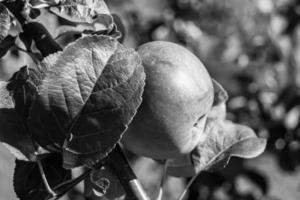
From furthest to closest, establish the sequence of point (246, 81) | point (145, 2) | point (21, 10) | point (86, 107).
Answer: point (145, 2) < point (246, 81) < point (21, 10) < point (86, 107)

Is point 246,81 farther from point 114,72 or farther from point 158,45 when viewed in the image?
point 114,72

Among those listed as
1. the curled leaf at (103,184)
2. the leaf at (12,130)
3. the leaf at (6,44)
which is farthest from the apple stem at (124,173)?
the leaf at (6,44)

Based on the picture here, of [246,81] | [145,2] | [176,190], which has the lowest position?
[176,190]

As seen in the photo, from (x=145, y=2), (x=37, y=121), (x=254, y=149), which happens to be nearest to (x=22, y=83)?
(x=37, y=121)

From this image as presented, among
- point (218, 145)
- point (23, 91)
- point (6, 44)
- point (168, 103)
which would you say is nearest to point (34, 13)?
point (6, 44)

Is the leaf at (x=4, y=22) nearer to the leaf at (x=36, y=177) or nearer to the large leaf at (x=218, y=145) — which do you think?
the leaf at (x=36, y=177)

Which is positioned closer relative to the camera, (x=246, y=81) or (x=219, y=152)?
(x=219, y=152)

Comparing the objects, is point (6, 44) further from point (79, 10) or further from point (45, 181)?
point (45, 181)
